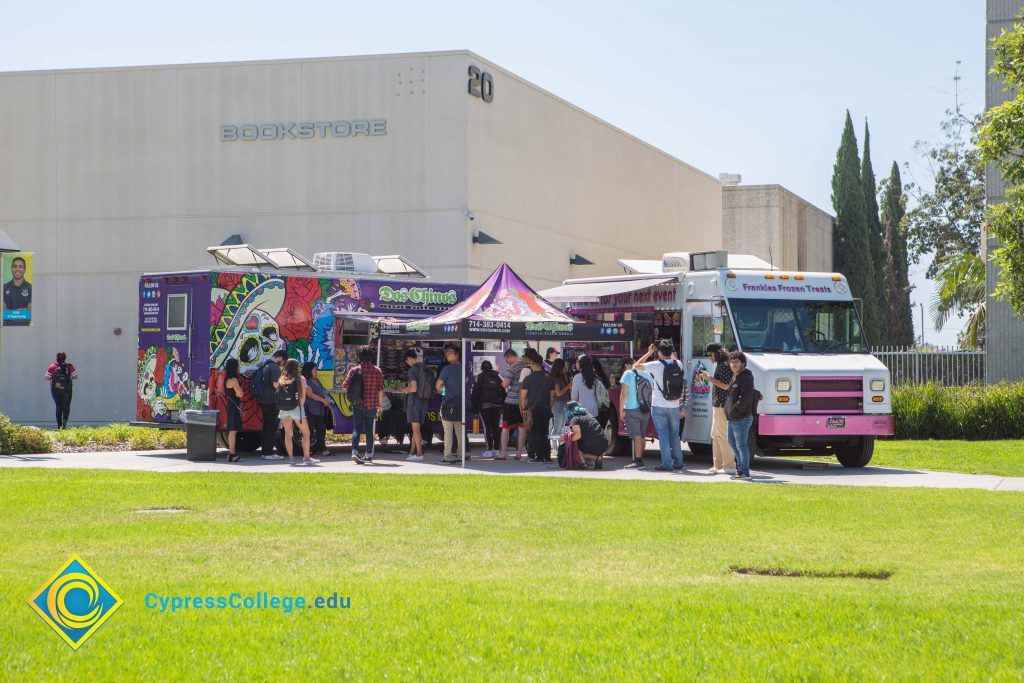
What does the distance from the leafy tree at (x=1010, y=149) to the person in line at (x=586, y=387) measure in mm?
6174

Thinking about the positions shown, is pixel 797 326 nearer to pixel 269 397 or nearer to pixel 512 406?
pixel 512 406

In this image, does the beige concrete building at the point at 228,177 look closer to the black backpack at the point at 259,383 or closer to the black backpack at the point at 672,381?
the black backpack at the point at 259,383

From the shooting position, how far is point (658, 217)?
4419cm

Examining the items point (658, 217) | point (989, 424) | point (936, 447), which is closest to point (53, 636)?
point (936, 447)

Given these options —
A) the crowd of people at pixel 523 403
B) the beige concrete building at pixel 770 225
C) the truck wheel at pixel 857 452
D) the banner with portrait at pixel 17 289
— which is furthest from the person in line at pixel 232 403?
the beige concrete building at pixel 770 225

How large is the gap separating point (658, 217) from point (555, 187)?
9102 mm

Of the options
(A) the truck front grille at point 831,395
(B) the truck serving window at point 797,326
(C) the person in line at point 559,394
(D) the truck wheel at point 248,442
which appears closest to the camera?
(A) the truck front grille at point 831,395

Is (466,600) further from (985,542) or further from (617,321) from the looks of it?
(617,321)

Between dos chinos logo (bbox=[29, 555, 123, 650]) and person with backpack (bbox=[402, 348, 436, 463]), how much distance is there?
11419mm

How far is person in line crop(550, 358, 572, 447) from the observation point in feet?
64.5

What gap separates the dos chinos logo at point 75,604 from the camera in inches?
264

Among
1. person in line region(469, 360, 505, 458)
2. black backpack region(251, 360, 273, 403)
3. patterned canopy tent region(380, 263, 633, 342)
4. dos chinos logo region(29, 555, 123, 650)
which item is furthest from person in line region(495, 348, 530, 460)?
dos chinos logo region(29, 555, 123, 650)

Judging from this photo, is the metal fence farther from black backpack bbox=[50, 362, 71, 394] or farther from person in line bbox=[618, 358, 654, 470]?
black backpack bbox=[50, 362, 71, 394]

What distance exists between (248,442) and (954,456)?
12.0 m
